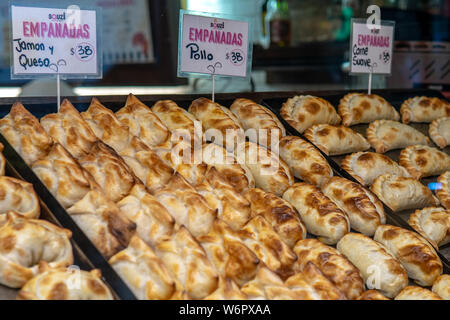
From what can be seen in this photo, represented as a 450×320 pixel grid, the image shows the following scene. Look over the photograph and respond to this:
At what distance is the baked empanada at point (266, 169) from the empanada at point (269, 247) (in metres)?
0.44

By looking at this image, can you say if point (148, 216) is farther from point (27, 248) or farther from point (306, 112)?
point (306, 112)

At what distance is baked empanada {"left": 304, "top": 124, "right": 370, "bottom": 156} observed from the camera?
263 centimetres

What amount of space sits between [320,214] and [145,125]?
84 cm

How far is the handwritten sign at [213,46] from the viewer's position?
242 cm

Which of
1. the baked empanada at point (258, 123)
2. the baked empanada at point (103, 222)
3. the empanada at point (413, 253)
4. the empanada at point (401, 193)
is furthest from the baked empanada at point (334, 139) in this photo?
the baked empanada at point (103, 222)

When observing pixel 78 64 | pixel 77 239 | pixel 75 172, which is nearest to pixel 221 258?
pixel 77 239

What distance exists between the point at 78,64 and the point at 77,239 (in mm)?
995

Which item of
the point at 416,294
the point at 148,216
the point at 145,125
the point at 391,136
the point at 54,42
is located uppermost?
the point at 54,42

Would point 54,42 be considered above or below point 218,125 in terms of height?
above

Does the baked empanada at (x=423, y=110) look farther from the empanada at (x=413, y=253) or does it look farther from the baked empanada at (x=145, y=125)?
the baked empanada at (x=145, y=125)

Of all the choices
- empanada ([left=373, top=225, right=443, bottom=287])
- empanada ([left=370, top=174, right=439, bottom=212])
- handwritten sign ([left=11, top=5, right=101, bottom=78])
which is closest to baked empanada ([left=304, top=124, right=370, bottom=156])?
empanada ([left=370, top=174, right=439, bottom=212])

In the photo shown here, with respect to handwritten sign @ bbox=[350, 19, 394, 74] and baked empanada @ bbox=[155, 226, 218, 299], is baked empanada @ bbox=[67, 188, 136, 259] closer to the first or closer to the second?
baked empanada @ bbox=[155, 226, 218, 299]

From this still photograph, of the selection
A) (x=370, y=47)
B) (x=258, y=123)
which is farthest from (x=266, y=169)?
(x=370, y=47)

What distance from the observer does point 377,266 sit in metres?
1.79
